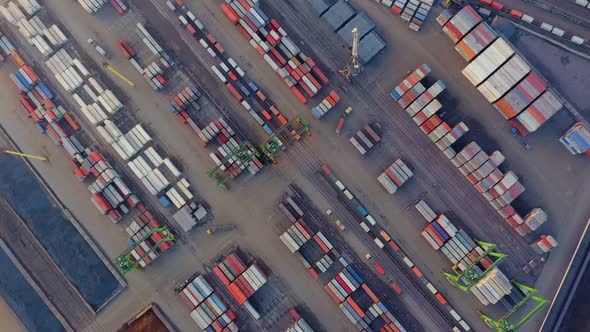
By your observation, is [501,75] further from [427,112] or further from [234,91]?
[234,91]

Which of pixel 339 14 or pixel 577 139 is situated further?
pixel 339 14

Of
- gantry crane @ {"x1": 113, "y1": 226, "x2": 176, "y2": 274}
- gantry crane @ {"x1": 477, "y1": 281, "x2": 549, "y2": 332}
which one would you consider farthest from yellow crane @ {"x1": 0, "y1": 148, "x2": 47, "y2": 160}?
gantry crane @ {"x1": 477, "y1": 281, "x2": 549, "y2": 332}

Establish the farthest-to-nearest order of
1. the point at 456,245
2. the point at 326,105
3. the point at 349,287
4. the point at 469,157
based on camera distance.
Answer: the point at 326,105
the point at 349,287
the point at 456,245
the point at 469,157

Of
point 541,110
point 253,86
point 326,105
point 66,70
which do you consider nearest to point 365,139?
point 326,105

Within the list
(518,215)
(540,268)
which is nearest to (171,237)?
(518,215)

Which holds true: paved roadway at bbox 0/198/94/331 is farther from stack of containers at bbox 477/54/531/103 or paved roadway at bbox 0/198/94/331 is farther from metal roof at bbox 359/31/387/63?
stack of containers at bbox 477/54/531/103
